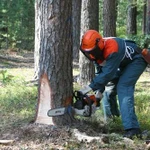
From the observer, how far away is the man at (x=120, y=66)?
15.9 ft

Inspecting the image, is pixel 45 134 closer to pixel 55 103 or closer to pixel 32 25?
pixel 55 103

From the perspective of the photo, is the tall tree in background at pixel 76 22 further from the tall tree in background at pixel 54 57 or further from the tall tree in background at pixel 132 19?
the tall tree in background at pixel 54 57

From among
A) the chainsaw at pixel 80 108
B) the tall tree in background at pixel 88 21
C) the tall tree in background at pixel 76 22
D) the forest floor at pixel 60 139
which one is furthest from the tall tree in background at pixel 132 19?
the forest floor at pixel 60 139

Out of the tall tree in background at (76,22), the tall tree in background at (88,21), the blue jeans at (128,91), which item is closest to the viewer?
the blue jeans at (128,91)

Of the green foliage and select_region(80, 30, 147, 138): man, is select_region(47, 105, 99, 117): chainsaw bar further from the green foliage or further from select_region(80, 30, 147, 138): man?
the green foliage

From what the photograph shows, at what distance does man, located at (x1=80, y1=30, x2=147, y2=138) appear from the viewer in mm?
4852

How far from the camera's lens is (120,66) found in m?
5.29

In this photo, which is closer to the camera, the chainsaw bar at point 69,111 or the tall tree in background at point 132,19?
the chainsaw bar at point 69,111

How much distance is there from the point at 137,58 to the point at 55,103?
142 centimetres

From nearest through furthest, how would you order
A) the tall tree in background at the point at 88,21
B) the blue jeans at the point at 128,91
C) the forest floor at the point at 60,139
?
1. the forest floor at the point at 60,139
2. the blue jeans at the point at 128,91
3. the tall tree in background at the point at 88,21

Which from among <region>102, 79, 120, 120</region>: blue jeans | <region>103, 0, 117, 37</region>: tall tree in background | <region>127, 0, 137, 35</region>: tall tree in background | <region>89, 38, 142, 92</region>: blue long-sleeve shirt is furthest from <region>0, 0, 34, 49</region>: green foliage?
<region>89, 38, 142, 92</region>: blue long-sleeve shirt

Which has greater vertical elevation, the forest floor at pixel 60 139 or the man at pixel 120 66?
the man at pixel 120 66

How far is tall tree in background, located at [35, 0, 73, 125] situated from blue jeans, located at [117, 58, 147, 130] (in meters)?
0.78

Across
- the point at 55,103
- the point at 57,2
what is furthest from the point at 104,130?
the point at 57,2
